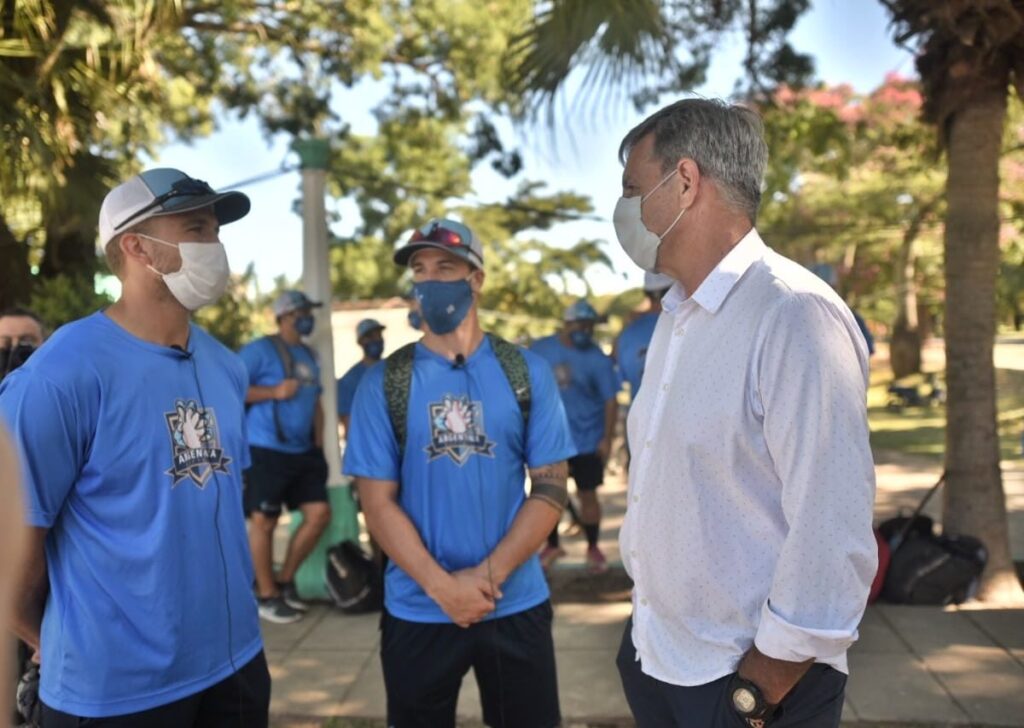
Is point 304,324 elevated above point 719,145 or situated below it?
below

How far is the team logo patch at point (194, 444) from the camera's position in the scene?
214 cm

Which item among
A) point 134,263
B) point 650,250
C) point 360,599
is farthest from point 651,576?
point 360,599

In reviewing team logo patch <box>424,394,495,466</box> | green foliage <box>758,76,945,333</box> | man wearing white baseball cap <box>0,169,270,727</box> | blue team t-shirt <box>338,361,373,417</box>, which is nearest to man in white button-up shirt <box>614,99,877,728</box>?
team logo patch <box>424,394,495,466</box>

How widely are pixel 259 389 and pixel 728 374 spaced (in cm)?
430

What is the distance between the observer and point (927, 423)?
53.5 feet

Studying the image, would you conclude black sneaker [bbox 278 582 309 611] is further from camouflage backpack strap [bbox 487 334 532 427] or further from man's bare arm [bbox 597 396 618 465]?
camouflage backpack strap [bbox 487 334 532 427]

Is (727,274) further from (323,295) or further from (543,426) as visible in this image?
(323,295)

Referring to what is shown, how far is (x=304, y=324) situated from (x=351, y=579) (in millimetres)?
1661

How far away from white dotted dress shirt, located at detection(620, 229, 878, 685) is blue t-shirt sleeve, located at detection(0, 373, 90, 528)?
1.22 metres

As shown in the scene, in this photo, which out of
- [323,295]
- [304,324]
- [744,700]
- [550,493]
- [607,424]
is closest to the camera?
[744,700]

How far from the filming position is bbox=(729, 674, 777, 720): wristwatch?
1.64 m

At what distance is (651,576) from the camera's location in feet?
5.98

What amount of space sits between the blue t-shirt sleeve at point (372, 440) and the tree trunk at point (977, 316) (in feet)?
13.3

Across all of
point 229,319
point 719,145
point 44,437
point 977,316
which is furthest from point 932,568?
point 229,319
